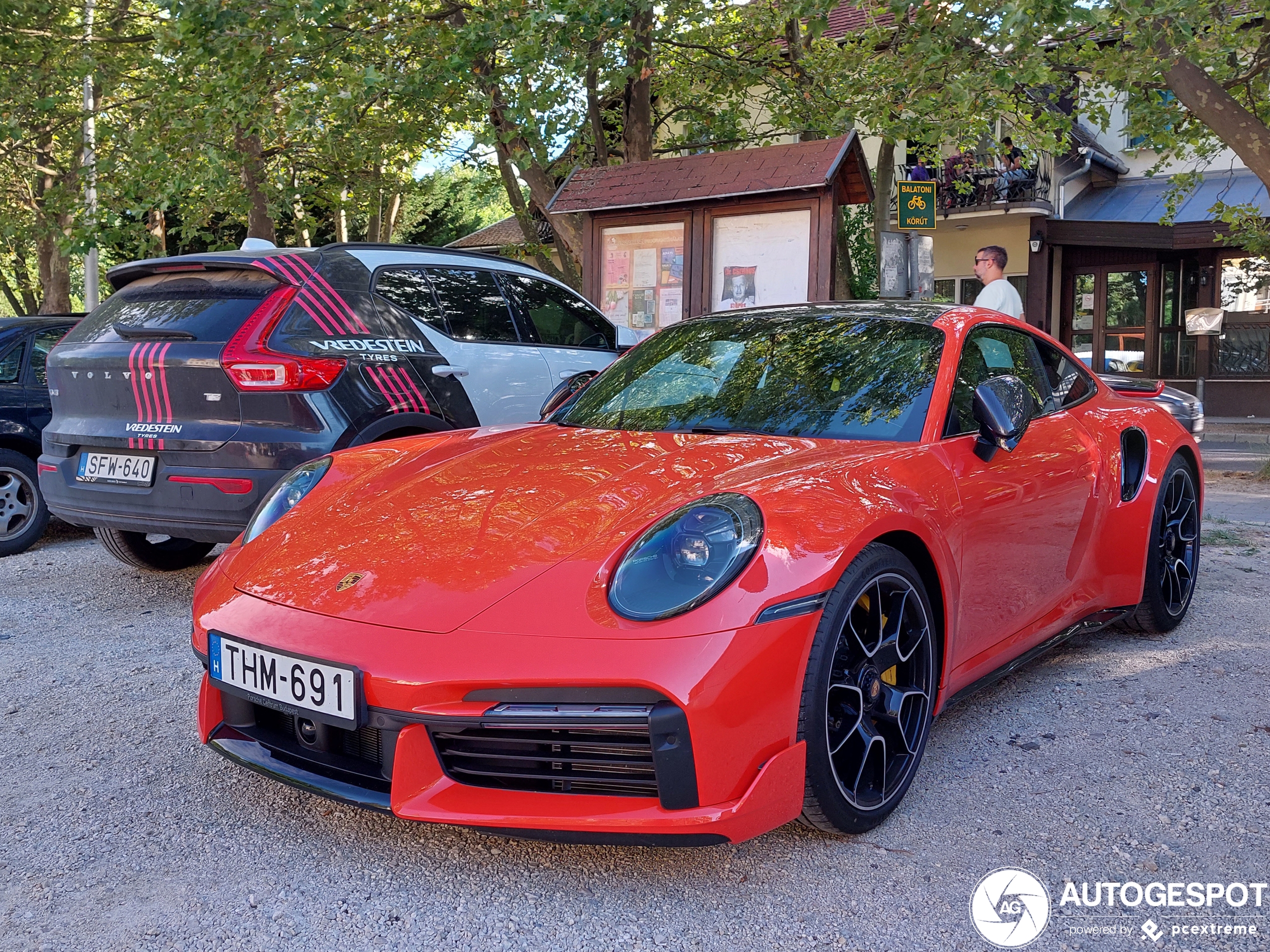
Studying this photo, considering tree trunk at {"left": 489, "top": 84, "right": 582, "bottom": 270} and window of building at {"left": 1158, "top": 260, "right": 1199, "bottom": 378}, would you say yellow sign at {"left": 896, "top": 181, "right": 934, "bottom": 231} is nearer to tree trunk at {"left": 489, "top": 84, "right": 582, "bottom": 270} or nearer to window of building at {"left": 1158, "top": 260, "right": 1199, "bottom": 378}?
tree trunk at {"left": 489, "top": 84, "right": 582, "bottom": 270}

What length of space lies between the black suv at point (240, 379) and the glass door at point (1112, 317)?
1696 centimetres

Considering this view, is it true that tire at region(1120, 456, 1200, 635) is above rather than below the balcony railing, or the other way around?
below

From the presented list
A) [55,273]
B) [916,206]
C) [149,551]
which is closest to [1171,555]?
[149,551]

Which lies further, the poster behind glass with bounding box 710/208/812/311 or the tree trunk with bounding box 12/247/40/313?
the tree trunk with bounding box 12/247/40/313

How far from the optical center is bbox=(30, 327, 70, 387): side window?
6.76 metres

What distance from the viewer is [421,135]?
12.3 metres

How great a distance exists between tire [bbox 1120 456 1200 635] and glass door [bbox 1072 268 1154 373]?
52.9ft

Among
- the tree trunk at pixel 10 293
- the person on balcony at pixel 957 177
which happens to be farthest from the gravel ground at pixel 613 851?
the tree trunk at pixel 10 293

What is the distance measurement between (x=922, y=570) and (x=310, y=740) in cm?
158

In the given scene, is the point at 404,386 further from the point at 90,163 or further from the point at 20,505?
the point at 90,163

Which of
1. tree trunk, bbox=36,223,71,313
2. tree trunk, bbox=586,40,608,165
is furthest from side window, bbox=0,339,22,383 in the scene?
tree trunk, bbox=36,223,71,313

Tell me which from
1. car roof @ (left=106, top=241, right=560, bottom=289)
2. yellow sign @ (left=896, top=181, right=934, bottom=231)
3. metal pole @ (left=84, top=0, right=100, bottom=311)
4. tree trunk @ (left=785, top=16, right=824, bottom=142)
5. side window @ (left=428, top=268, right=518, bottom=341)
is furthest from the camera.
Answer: tree trunk @ (left=785, top=16, right=824, bottom=142)

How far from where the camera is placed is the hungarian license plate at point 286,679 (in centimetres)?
229

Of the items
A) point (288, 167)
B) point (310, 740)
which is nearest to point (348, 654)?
point (310, 740)
